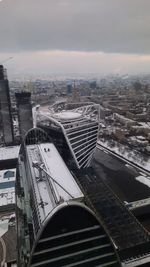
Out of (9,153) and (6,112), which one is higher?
(6,112)

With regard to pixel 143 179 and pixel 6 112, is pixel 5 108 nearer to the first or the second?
pixel 6 112

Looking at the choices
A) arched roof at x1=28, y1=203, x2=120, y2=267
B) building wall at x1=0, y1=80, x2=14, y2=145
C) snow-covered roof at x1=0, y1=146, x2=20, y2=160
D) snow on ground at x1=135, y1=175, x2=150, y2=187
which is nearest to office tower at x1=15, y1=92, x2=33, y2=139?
building wall at x1=0, y1=80, x2=14, y2=145

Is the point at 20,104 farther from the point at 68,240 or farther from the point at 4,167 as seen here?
the point at 68,240

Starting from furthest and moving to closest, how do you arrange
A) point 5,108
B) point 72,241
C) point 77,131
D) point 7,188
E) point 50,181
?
1. point 5,108
2. point 77,131
3. point 7,188
4. point 50,181
5. point 72,241

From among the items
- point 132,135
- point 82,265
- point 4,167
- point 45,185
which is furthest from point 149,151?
point 82,265

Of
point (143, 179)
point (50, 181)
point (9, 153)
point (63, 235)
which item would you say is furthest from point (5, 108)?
point (63, 235)

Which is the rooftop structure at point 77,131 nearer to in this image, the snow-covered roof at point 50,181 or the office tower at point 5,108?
the snow-covered roof at point 50,181

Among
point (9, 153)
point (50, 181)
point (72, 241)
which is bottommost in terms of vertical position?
point (9, 153)

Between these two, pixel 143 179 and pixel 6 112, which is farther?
pixel 6 112
